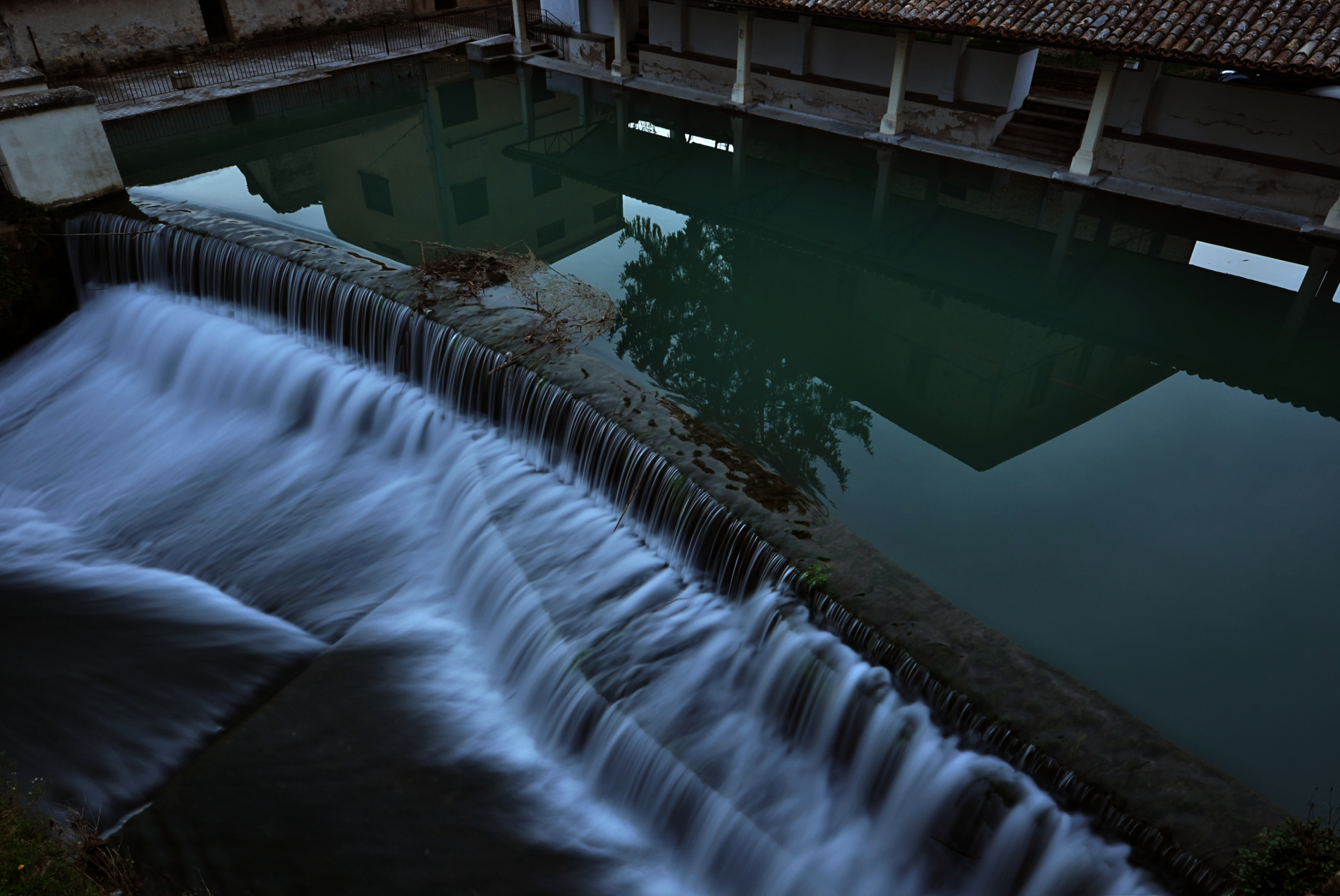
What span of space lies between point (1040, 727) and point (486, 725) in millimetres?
4929

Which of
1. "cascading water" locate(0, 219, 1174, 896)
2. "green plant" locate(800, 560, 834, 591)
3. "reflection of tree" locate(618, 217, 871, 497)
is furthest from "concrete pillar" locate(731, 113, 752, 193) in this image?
"green plant" locate(800, 560, 834, 591)

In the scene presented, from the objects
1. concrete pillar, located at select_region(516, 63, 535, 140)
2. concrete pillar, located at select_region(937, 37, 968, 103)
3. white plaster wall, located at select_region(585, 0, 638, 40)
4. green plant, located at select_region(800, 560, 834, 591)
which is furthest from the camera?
white plaster wall, located at select_region(585, 0, 638, 40)

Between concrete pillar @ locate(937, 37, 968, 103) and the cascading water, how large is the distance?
14003 mm

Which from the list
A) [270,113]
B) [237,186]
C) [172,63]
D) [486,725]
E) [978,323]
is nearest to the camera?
[486,725]

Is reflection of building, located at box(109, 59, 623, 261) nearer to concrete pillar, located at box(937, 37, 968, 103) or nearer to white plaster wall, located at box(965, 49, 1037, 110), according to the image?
concrete pillar, located at box(937, 37, 968, 103)

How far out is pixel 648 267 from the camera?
585 inches

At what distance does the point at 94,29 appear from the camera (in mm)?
24812

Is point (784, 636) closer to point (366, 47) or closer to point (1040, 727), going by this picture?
point (1040, 727)

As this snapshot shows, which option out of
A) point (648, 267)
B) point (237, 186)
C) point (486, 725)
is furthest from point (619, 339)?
point (237, 186)

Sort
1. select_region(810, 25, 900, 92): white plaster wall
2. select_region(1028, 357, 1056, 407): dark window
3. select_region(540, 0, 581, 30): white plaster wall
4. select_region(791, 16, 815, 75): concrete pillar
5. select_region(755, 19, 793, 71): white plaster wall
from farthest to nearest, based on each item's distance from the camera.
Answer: select_region(540, 0, 581, 30): white plaster wall → select_region(755, 19, 793, 71): white plaster wall → select_region(791, 16, 815, 75): concrete pillar → select_region(810, 25, 900, 92): white plaster wall → select_region(1028, 357, 1056, 407): dark window

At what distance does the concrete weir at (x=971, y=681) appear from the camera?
5727 millimetres

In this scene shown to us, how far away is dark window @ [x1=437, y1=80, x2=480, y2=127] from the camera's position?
2233 centimetres

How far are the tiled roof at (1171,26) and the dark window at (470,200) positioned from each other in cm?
885

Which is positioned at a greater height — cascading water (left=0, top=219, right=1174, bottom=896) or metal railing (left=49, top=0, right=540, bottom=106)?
metal railing (left=49, top=0, right=540, bottom=106)
